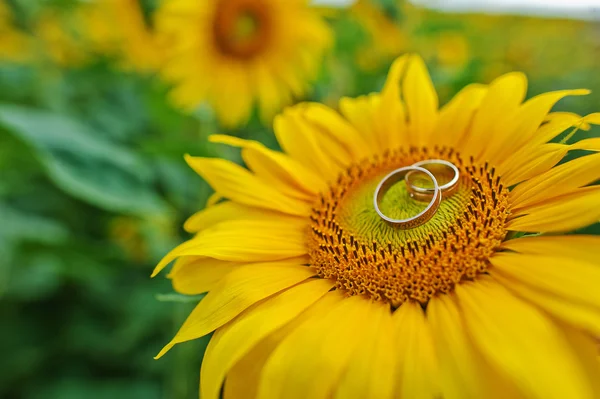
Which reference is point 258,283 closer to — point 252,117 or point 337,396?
point 337,396

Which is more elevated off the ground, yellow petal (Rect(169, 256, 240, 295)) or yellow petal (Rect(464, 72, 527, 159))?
yellow petal (Rect(464, 72, 527, 159))

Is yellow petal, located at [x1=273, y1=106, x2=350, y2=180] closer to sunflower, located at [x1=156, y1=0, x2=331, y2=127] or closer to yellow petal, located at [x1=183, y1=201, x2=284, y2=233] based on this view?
yellow petal, located at [x1=183, y1=201, x2=284, y2=233]

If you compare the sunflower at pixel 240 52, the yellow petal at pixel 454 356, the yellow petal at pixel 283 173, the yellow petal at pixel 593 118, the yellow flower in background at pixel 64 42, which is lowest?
the yellow petal at pixel 454 356

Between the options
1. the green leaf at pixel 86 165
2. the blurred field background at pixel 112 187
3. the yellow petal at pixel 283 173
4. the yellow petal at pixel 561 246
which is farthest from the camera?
the blurred field background at pixel 112 187

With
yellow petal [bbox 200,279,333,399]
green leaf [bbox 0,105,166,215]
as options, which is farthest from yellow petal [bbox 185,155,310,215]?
green leaf [bbox 0,105,166,215]

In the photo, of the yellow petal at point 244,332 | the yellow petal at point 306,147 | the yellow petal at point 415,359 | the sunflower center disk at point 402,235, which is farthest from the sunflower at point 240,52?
the yellow petal at point 415,359

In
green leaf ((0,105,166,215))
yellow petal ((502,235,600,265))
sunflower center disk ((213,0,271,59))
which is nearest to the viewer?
yellow petal ((502,235,600,265))

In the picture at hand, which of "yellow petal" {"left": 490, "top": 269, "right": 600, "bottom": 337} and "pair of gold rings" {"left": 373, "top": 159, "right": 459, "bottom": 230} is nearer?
"yellow petal" {"left": 490, "top": 269, "right": 600, "bottom": 337}

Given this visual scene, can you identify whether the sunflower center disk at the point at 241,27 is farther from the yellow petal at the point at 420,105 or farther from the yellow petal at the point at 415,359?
the yellow petal at the point at 415,359
